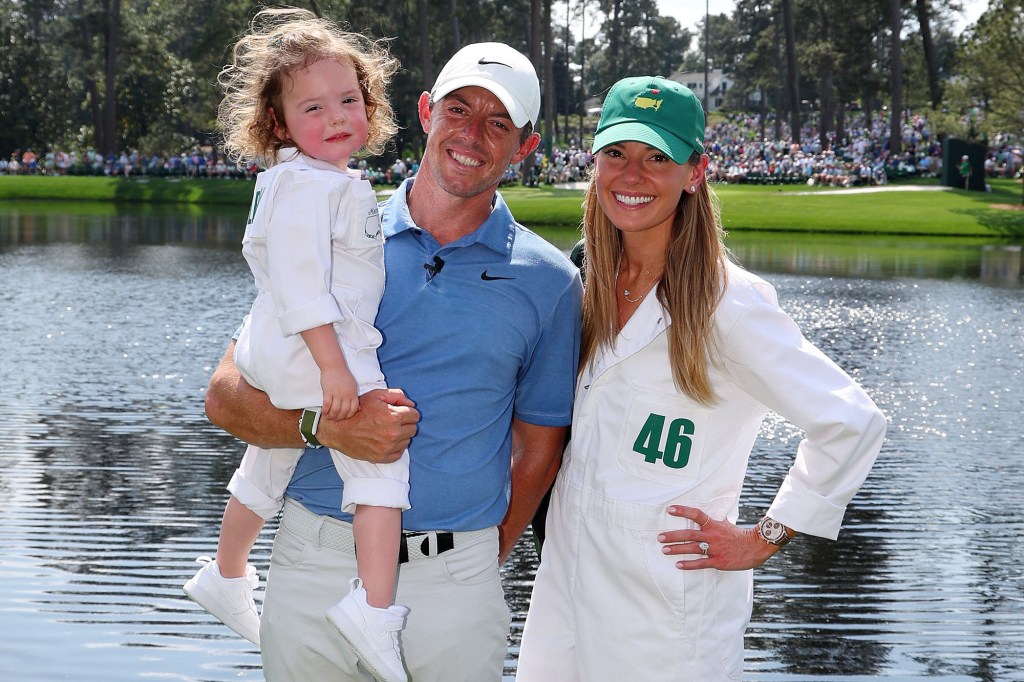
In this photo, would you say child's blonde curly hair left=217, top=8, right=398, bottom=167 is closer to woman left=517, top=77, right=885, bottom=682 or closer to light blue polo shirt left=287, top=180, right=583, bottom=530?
light blue polo shirt left=287, top=180, right=583, bottom=530

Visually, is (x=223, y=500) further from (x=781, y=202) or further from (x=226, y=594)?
(x=781, y=202)

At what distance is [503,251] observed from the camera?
3.39 m

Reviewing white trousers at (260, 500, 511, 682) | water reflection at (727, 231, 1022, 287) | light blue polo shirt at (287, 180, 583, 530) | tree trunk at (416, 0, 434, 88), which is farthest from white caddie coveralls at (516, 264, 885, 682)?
tree trunk at (416, 0, 434, 88)

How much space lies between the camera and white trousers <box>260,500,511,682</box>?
3.35 meters

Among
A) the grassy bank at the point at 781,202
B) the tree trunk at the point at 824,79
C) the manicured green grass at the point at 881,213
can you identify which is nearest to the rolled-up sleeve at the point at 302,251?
the grassy bank at the point at 781,202

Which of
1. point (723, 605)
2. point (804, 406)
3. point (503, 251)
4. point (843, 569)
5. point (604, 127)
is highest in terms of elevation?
point (604, 127)

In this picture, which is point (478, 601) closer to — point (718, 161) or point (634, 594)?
point (634, 594)

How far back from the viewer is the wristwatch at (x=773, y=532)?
3.45 metres

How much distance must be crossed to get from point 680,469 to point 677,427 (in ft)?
0.39

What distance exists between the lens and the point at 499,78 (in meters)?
3.43

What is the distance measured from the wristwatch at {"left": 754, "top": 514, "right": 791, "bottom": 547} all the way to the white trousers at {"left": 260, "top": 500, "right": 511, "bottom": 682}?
2.42 feet

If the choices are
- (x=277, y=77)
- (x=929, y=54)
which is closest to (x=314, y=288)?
(x=277, y=77)

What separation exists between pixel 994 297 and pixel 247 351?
868 inches

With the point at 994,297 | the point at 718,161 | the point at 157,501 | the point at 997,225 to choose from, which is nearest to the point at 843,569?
the point at 157,501
